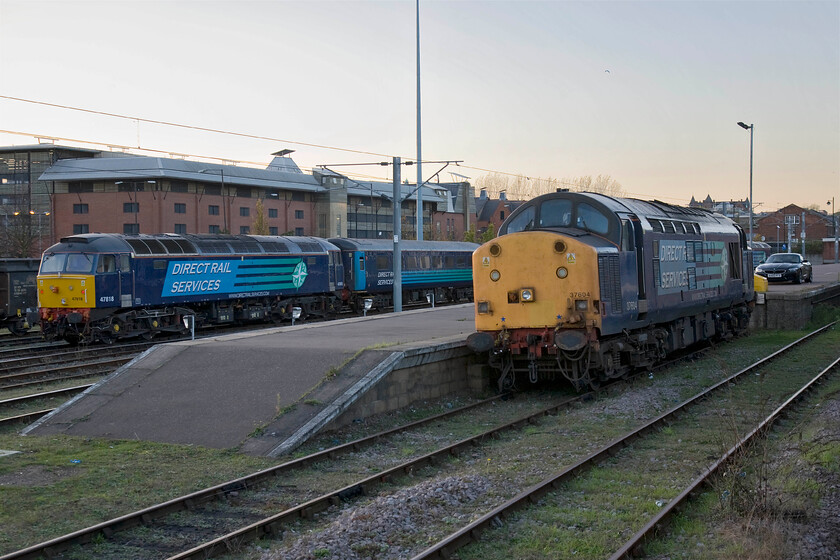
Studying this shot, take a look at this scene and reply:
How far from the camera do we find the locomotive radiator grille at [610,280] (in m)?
13.9

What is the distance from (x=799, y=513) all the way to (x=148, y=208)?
208ft

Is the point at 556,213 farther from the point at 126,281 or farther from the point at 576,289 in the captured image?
the point at 126,281

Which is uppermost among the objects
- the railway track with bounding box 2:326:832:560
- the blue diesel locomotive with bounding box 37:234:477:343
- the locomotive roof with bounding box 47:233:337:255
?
the locomotive roof with bounding box 47:233:337:255

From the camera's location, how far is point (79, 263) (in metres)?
24.6

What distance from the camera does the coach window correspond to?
24.5m

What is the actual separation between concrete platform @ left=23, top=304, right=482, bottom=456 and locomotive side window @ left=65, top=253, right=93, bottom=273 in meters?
9.87

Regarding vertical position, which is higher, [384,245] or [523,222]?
[384,245]

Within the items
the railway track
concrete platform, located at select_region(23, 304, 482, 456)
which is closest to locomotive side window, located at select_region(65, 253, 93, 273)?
concrete platform, located at select_region(23, 304, 482, 456)

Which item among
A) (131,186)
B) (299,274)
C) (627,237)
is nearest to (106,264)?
(299,274)

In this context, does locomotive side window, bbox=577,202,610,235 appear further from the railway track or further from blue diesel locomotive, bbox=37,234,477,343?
blue diesel locomotive, bbox=37,234,477,343

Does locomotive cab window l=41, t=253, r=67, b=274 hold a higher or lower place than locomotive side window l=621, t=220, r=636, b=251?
lower

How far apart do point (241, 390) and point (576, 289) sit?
228 inches

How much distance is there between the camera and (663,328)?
57.4ft

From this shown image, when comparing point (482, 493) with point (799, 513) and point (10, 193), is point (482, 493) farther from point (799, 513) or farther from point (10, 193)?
point (10, 193)
